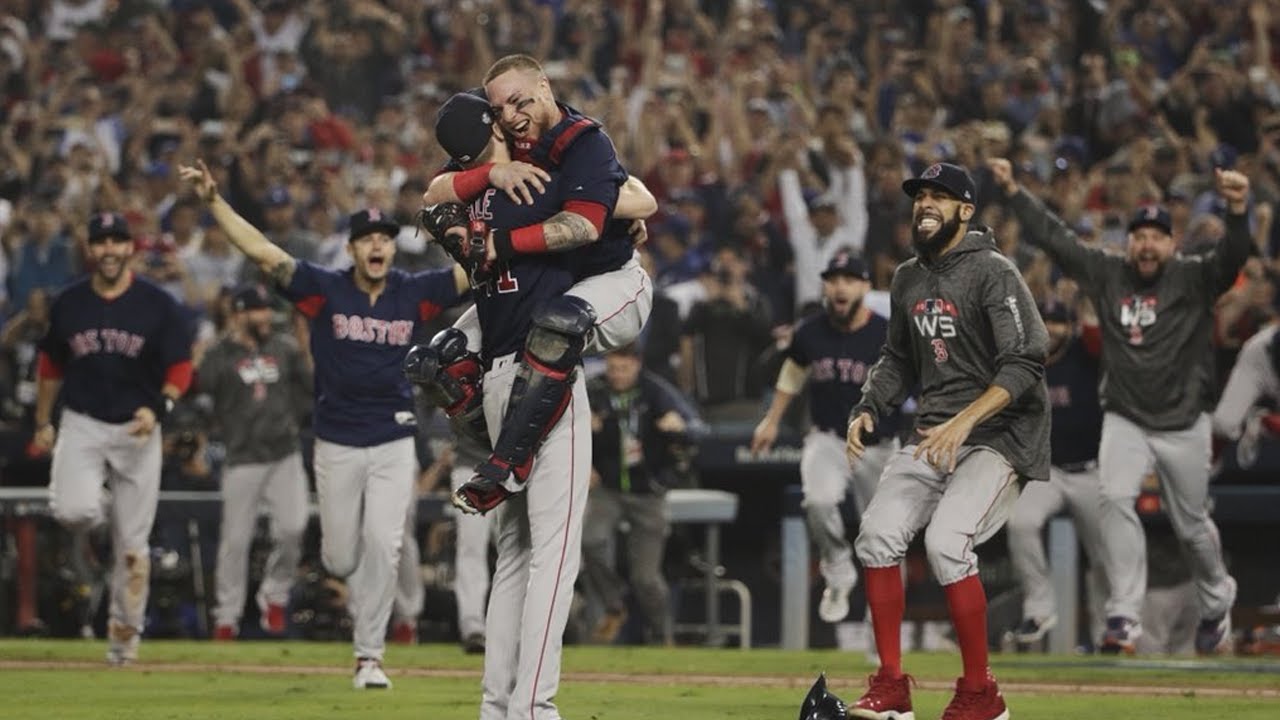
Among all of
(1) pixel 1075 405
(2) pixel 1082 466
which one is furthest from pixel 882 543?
(2) pixel 1082 466

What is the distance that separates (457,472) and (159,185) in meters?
8.28

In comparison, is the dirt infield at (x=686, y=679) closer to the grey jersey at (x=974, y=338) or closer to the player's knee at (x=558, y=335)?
the grey jersey at (x=974, y=338)

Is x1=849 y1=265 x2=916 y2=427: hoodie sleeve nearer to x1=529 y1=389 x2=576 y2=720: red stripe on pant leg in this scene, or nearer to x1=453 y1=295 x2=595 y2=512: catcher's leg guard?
x1=529 y1=389 x2=576 y2=720: red stripe on pant leg

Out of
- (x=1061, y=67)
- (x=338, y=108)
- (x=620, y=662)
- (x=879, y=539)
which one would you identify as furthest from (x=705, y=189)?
(x=879, y=539)

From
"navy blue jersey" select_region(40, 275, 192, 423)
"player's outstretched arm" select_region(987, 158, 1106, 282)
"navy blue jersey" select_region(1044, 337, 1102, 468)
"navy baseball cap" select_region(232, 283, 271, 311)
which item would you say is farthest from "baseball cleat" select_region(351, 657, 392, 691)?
"navy baseball cap" select_region(232, 283, 271, 311)

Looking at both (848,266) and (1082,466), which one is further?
(1082,466)

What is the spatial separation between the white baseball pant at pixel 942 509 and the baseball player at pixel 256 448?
7.75 metres

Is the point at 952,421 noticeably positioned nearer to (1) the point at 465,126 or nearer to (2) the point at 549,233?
(2) the point at 549,233

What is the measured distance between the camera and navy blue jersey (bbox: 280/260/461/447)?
38.1 feet

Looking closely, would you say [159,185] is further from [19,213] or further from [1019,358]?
[1019,358]

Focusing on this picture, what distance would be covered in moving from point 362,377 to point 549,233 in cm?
444

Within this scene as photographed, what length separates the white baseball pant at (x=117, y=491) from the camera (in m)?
12.5

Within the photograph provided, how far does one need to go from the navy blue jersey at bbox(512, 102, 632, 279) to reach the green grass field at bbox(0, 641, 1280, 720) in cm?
231

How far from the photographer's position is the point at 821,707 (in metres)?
8.11
